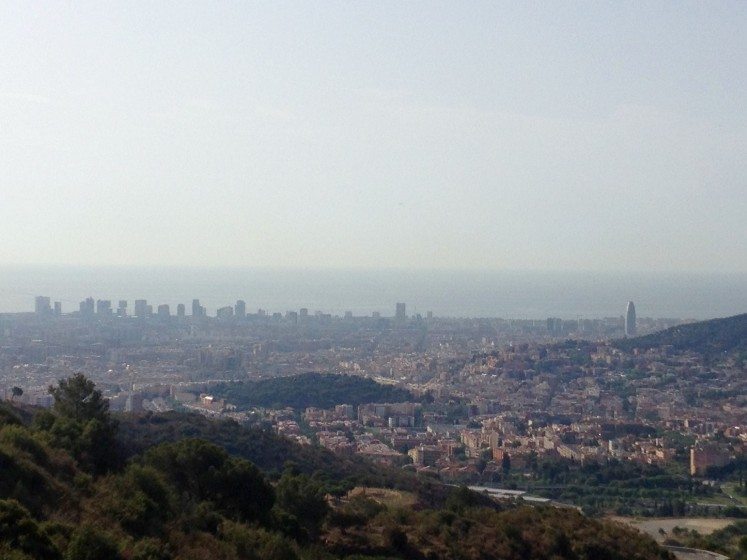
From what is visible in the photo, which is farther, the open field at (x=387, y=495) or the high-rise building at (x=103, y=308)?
the high-rise building at (x=103, y=308)

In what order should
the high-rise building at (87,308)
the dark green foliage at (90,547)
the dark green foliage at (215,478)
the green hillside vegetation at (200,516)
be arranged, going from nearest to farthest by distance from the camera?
the dark green foliage at (90,547) < the green hillside vegetation at (200,516) < the dark green foliage at (215,478) < the high-rise building at (87,308)

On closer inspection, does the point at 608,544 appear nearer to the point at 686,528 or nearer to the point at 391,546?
the point at 391,546

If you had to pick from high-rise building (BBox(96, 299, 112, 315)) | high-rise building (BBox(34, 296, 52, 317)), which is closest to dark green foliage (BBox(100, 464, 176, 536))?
high-rise building (BBox(34, 296, 52, 317))

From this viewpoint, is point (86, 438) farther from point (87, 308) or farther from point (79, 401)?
point (87, 308)

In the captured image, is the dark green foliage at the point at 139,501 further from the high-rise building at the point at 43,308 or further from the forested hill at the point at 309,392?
the high-rise building at the point at 43,308

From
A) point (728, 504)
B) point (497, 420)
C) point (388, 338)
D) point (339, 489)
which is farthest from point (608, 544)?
point (388, 338)

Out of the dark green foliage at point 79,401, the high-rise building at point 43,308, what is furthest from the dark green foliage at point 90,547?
the high-rise building at point 43,308

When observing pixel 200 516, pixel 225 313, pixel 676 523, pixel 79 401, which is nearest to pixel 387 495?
pixel 79 401
